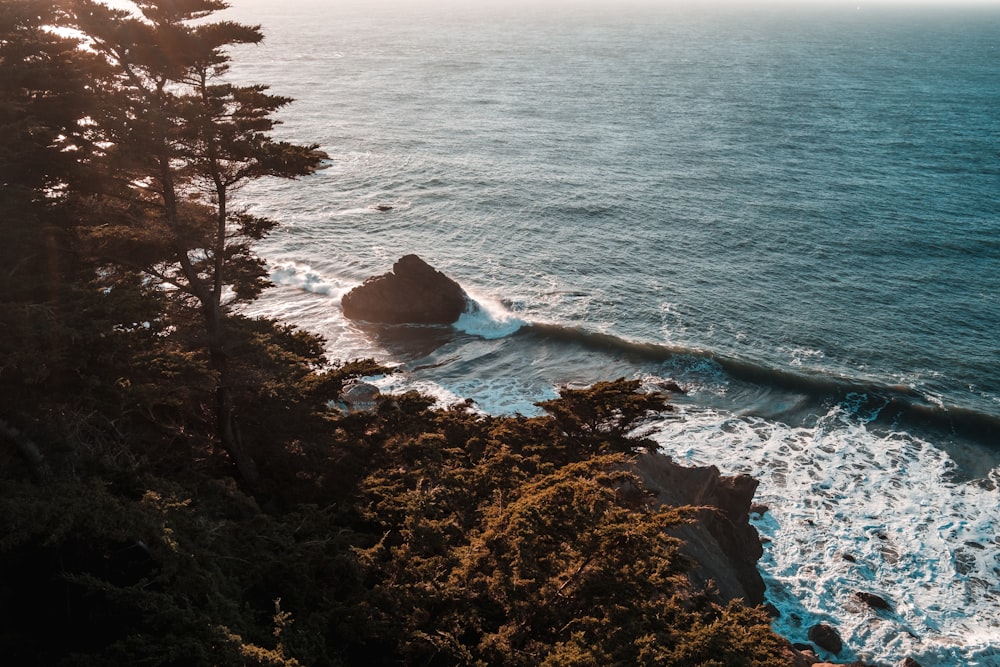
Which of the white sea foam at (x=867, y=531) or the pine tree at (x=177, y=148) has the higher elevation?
the pine tree at (x=177, y=148)

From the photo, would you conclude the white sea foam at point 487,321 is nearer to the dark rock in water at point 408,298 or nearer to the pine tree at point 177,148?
the dark rock in water at point 408,298

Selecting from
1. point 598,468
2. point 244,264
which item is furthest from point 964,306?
point 244,264

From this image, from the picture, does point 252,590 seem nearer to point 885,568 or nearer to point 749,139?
point 885,568

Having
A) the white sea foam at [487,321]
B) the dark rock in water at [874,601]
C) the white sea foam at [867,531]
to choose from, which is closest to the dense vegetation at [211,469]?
the white sea foam at [867,531]

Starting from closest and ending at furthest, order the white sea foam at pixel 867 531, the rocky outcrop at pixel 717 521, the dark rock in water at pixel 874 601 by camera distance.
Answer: the rocky outcrop at pixel 717 521, the white sea foam at pixel 867 531, the dark rock in water at pixel 874 601

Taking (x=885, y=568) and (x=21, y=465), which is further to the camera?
(x=885, y=568)

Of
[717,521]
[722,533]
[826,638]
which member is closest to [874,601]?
[826,638]

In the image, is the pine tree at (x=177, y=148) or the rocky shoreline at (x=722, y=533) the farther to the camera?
the rocky shoreline at (x=722, y=533)

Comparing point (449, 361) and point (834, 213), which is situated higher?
point (834, 213)
